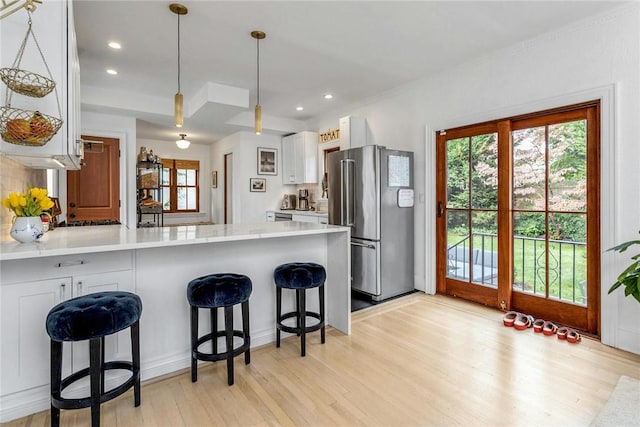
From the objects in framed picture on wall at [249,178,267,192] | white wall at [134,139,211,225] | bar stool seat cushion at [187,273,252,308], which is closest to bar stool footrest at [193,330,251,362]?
bar stool seat cushion at [187,273,252,308]

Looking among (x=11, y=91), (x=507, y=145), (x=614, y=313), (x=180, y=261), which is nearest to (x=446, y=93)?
(x=507, y=145)

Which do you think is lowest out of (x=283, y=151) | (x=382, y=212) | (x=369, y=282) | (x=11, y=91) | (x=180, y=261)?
(x=369, y=282)

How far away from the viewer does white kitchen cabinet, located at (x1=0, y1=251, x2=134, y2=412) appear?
178 cm

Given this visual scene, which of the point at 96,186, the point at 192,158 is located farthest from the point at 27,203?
the point at 192,158

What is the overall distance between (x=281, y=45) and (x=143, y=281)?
2.43m

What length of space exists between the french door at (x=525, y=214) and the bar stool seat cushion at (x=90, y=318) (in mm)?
3340

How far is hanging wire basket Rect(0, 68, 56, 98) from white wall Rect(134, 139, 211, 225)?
5.86m

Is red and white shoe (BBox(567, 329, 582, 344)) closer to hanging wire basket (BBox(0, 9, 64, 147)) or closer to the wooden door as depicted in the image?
hanging wire basket (BBox(0, 9, 64, 147))

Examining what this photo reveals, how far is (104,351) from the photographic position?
2.02 m

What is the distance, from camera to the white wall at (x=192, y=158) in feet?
24.0

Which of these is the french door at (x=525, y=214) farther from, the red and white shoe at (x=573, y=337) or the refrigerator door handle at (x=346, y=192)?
the refrigerator door handle at (x=346, y=192)

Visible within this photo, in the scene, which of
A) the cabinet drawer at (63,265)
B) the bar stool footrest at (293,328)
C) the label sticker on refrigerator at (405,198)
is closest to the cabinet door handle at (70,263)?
the cabinet drawer at (63,265)

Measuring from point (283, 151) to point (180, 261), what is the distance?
14.4ft

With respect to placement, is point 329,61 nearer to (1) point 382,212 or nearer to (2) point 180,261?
(1) point 382,212
